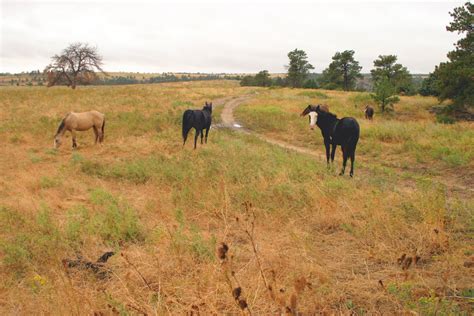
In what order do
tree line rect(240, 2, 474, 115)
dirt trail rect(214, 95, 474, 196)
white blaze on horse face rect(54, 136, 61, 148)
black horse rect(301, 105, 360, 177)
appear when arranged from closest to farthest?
dirt trail rect(214, 95, 474, 196), black horse rect(301, 105, 360, 177), white blaze on horse face rect(54, 136, 61, 148), tree line rect(240, 2, 474, 115)

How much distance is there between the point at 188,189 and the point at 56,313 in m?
4.25

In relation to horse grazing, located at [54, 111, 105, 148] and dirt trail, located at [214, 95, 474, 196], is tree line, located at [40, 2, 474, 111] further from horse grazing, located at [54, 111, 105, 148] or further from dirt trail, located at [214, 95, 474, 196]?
horse grazing, located at [54, 111, 105, 148]

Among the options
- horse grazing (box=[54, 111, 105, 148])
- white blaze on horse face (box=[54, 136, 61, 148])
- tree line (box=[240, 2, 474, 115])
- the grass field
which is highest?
tree line (box=[240, 2, 474, 115])

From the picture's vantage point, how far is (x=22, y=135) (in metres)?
14.9

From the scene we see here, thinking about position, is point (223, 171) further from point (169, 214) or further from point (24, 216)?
point (24, 216)

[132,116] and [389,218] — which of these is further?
[132,116]

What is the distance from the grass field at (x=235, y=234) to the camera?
10.6 ft

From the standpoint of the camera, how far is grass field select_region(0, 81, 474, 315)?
3246 mm

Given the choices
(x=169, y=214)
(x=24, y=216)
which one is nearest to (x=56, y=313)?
(x=169, y=214)

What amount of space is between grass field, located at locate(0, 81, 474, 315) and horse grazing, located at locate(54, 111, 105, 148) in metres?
1.92

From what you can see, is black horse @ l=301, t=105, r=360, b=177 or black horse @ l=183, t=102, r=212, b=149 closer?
black horse @ l=301, t=105, r=360, b=177

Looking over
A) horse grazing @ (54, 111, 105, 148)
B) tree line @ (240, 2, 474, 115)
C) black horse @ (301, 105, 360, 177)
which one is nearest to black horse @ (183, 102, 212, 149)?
horse grazing @ (54, 111, 105, 148)

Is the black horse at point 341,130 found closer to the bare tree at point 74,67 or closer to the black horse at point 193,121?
the black horse at point 193,121

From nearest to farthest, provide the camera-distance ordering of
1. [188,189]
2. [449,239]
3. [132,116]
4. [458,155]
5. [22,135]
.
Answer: [449,239], [188,189], [458,155], [22,135], [132,116]
